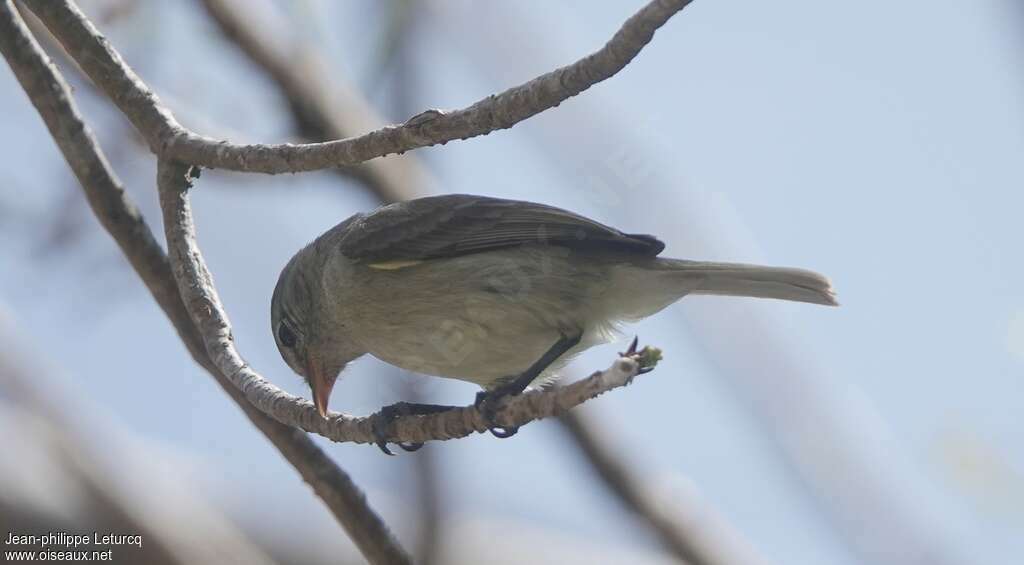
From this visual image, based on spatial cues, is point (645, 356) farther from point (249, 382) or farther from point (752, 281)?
point (752, 281)

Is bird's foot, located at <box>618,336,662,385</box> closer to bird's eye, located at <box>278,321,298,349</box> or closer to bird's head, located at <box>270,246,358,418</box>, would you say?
bird's head, located at <box>270,246,358,418</box>

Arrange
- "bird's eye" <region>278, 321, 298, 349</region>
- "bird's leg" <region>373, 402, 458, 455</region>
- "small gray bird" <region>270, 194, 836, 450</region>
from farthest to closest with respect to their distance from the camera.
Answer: "bird's eye" <region>278, 321, 298, 349</region> → "small gray bird" <region>270, 194, 836, 450</region> → "bird's leg" <region>373, 402, 458, 455</region>

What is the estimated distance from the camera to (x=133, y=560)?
4.62 metres

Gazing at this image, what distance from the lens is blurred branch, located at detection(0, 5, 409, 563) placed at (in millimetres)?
3525

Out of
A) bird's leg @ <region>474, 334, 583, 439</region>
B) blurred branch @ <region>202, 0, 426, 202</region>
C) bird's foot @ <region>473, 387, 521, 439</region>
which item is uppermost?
blurred branch @ <region>202, 0, 426, 202</region>

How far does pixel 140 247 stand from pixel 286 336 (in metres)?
1.07

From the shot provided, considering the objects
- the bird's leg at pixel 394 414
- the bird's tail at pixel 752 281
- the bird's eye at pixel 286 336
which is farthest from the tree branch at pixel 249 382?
the bird's tail at pixel 752 281

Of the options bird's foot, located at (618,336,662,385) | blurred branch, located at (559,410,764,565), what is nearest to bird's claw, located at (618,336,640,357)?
bird's foot, located at (618,336,662,385)

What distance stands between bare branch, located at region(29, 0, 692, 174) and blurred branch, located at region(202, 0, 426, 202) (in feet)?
7.43

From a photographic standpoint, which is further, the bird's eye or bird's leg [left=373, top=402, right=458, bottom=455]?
the bird's eye

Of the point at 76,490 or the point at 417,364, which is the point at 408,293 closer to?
the point at 417,364

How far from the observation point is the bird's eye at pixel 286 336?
4.62 metres

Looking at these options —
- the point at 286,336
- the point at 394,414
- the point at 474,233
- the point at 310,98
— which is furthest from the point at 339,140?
the point at 310,98

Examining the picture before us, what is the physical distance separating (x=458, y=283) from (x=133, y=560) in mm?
1870
